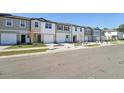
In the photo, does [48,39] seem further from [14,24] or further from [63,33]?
[14,24]

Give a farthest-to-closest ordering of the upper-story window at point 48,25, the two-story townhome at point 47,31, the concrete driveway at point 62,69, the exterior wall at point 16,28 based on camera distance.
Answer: the upper-story window at point 48,25 < the two-story townhome at point 47,31 < the exterior wall at point 16,28 < the concrete driveway at point 62,69

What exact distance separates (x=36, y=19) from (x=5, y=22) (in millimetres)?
8213

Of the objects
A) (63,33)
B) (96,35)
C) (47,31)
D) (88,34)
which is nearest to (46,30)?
(47,31)

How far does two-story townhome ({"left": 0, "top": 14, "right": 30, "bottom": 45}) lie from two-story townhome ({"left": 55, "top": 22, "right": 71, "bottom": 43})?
10986 mm

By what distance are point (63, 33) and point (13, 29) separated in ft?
58.3

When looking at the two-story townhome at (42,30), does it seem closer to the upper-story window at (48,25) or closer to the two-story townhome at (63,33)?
the upper-story window at (48,25)

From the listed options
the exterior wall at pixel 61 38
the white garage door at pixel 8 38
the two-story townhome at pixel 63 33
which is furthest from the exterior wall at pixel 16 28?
the exterior wall at pixel 61 38

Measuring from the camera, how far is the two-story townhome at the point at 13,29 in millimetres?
35219

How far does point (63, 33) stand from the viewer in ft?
173

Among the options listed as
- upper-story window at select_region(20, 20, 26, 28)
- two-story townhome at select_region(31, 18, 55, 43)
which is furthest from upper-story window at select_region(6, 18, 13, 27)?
two-story townhome at select_region(31, 18, 55, 43)
